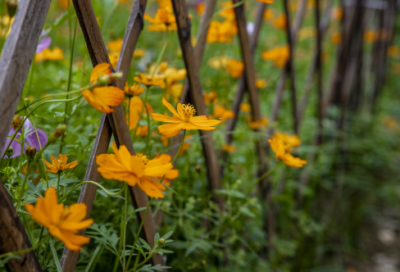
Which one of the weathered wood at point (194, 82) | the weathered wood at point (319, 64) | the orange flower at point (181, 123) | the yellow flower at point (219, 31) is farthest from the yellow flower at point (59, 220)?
the weathered wood at point (319, 64)

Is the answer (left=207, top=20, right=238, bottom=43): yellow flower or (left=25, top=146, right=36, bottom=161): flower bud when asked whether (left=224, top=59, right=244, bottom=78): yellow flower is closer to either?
(left=207, top=20, right=238, bottom=43): yellow flower

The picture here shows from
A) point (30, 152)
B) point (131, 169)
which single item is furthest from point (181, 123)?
point (30, 152)

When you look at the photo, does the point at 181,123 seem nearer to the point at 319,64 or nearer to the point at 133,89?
the point at 133,89

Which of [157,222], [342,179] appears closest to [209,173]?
[157,222]

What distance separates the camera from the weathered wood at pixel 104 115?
25.1 inches

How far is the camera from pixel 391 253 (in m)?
2.34

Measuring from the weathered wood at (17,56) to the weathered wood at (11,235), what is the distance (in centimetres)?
8

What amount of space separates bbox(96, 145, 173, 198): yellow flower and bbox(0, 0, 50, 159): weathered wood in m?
0.13

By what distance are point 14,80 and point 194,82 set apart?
1.89ft

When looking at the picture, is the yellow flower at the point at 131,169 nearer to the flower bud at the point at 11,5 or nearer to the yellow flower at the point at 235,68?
the flower bud at the point at 11,5

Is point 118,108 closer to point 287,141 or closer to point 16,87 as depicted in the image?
point 16,87

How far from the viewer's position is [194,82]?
1025 mm

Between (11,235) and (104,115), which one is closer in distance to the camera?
(11,235)

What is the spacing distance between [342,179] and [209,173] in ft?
5.09
